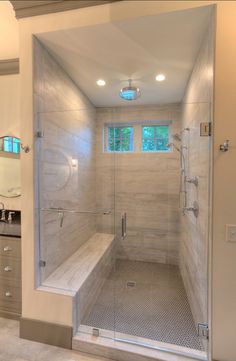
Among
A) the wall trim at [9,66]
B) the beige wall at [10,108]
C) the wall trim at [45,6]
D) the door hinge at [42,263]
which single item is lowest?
the door hinge at [42,263]

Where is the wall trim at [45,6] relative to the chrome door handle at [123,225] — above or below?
above

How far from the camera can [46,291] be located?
1874 millimetres

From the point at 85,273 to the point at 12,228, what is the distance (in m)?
0.98

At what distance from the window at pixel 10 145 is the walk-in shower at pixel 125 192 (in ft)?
2.15

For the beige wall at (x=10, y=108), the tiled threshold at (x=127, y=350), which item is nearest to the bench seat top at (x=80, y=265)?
the tiled threshold at (x=127, y=350)

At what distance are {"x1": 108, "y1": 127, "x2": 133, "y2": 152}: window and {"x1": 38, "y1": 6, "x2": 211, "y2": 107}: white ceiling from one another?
607 mm

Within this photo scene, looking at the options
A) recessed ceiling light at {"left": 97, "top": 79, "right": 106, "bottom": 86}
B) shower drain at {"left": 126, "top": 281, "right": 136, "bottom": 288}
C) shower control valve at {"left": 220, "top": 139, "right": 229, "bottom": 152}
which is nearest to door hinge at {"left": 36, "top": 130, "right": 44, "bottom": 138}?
recessed ceiling light at {"left": 97, "top": 79, "right": 106, "bottom": 86}

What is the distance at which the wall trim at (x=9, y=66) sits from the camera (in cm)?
257

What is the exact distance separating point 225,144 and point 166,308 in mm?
1944

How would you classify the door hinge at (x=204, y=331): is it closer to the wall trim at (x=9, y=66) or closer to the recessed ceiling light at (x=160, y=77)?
the recessed ceiling light at (x=160, y=77)

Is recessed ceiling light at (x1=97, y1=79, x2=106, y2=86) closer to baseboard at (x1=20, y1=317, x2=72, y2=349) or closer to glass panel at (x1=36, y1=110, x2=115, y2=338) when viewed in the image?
glass panel at (x1=36, y1=110, x2=115, y2=338)

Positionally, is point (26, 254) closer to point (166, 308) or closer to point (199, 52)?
point (166, 308)

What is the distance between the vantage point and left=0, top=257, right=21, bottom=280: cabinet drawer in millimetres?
2123

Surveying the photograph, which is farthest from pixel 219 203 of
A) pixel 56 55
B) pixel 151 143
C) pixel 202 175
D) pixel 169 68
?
pixel 56 55
